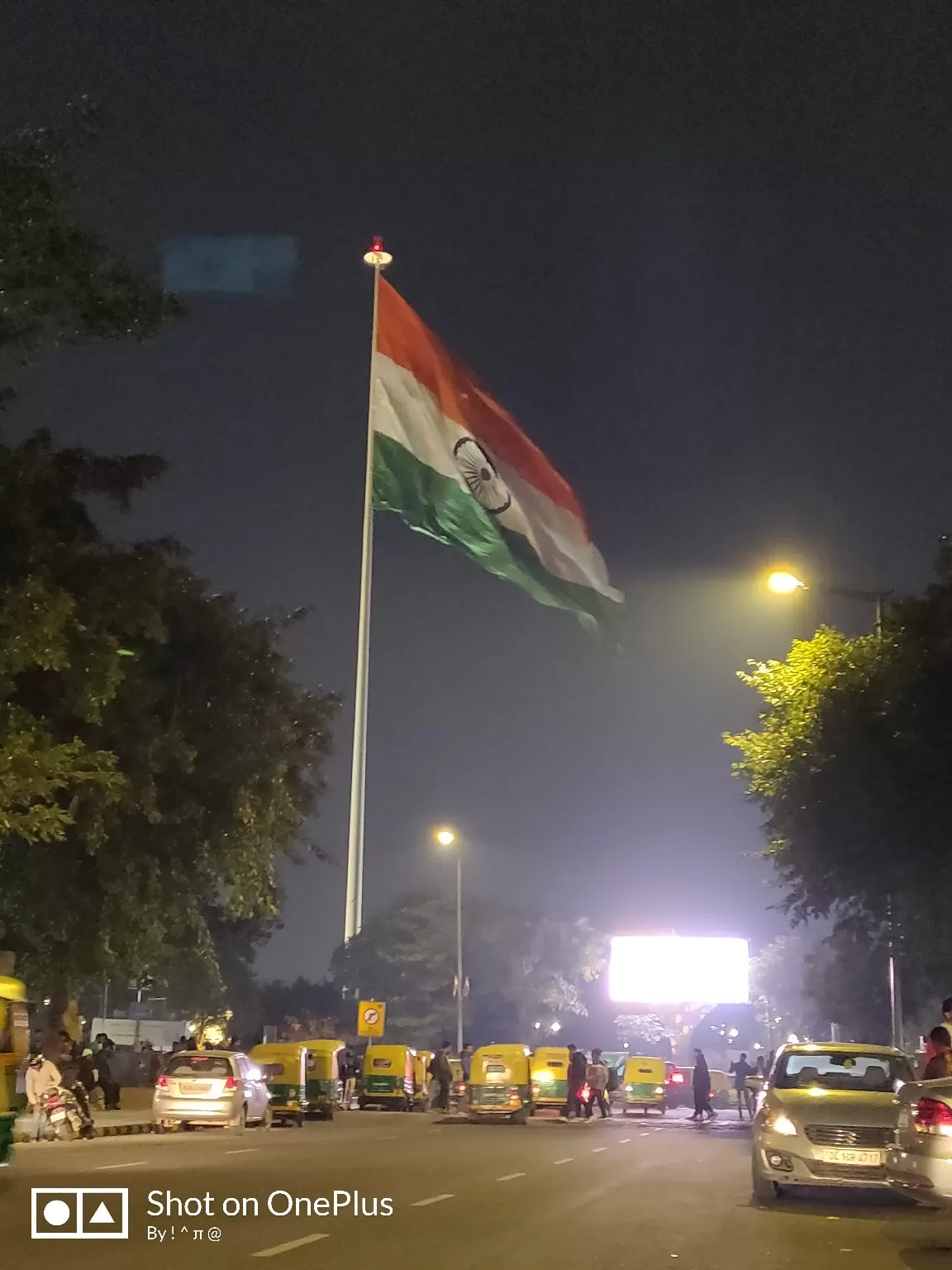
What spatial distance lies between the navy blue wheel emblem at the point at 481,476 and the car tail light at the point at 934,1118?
57.6ft

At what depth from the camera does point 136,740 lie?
23.1m

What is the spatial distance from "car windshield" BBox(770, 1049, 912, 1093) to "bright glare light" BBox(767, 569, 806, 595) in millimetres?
10679

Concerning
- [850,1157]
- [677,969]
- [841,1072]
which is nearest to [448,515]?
[841,1072]

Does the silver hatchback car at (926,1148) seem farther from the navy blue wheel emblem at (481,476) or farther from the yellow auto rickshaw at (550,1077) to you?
the yellow auto rickshaw at (550,1077)

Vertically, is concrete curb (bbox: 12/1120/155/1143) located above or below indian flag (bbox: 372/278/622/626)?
below

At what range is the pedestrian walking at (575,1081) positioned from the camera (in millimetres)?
37875

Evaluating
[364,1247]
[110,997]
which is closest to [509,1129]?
[364,1247]

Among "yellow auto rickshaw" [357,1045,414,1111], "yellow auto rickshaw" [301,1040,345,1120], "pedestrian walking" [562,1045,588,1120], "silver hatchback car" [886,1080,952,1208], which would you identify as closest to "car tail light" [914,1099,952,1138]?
"silver hatchback car" [886,1080,952,1208]

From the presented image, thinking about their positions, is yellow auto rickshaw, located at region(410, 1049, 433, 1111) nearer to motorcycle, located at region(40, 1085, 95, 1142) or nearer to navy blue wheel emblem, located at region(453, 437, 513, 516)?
motorcycle, located at region(40, 1085, 95, 1142)

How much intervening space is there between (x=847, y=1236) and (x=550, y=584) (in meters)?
17.2

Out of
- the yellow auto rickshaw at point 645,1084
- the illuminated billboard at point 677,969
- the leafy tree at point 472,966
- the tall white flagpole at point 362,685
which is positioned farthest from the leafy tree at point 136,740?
the illuminated billboard at point 677,969

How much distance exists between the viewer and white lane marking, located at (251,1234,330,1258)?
9672mm

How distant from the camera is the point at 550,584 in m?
28.1

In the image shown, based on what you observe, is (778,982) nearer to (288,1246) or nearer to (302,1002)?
(302,1002)
